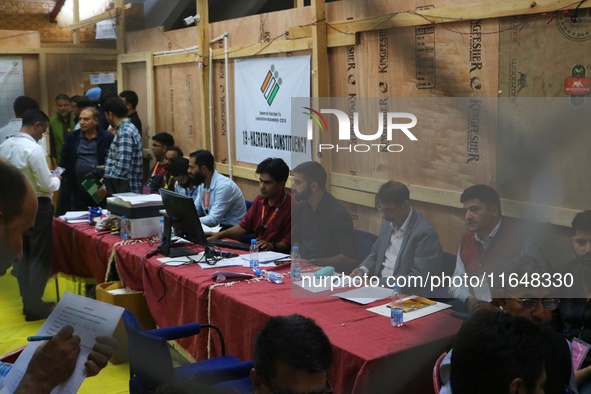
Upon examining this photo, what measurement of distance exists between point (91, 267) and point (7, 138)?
3.22 feet

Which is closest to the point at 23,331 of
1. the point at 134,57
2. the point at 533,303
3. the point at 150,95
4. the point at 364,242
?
the point at 364,242

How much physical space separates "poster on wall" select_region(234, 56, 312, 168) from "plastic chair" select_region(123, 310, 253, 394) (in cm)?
199

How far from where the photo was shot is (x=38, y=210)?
451 cm

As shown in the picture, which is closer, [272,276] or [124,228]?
[272,276]

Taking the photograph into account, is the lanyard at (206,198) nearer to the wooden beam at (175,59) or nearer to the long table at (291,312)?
the long table at (291,312)

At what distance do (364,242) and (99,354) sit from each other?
6.95 feet

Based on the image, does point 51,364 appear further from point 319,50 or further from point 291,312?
point 319,50

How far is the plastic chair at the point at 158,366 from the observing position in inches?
100

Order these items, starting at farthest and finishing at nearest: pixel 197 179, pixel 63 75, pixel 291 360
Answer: pixel 197 179, pixel 63 75, pixel 291 360

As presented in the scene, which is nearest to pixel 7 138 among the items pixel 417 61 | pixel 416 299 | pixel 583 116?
pixel 417 61

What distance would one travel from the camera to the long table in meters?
2.41

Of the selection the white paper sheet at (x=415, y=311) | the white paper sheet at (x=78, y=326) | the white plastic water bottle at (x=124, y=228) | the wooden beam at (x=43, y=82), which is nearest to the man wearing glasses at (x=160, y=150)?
the wooden beam at (x=43, y=82)

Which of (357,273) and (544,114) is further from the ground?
(544,114)

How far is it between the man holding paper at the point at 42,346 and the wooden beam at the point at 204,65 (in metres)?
4.67
